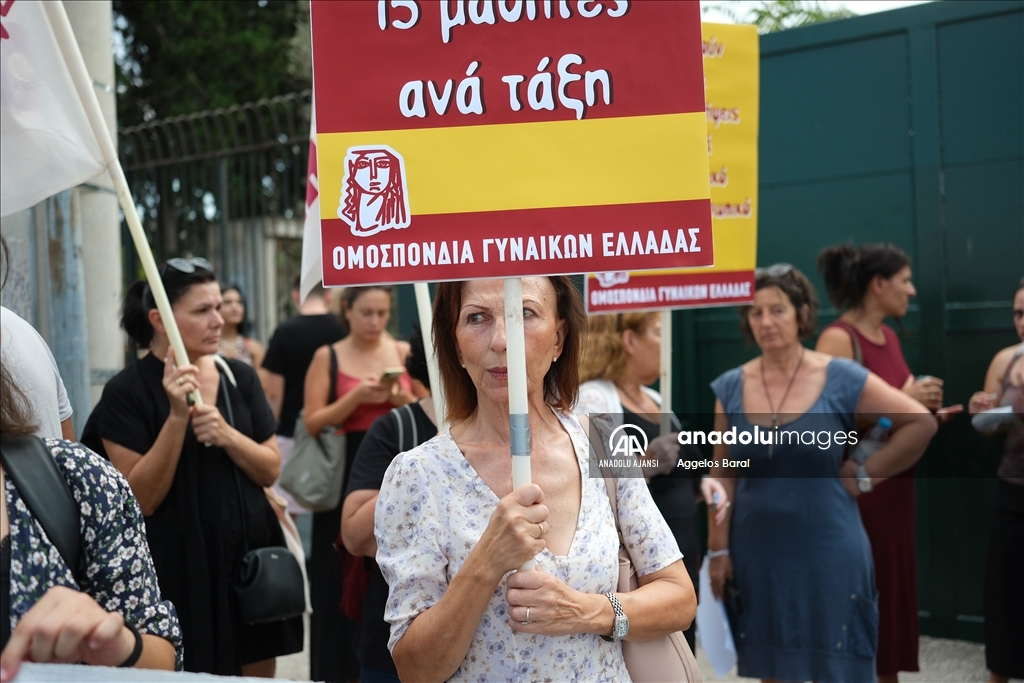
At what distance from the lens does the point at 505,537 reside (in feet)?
6.42

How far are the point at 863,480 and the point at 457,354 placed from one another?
2.27 metres

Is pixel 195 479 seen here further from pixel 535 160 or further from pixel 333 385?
pixel 535 160

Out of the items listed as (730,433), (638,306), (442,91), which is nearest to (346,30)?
(442,91)

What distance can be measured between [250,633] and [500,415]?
6.36 ft

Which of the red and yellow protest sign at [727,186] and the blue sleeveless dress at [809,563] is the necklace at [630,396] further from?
the blue sleeveless dress at [809,563]

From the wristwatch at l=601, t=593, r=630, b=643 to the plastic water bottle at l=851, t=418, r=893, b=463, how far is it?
230cm

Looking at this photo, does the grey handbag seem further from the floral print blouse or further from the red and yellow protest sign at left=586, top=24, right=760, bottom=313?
the floral print blouse

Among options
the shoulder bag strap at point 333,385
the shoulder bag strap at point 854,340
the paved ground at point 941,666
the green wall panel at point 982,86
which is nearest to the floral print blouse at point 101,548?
the shoulder bag strap at point 333,385

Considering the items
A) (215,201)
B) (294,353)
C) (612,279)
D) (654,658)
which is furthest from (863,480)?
(215,201)

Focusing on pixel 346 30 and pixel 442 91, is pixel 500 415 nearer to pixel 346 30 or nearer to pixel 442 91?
pixel 442 91

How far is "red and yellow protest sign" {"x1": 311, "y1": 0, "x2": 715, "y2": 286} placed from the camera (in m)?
2.15

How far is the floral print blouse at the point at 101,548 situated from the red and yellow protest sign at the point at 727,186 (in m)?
2.61

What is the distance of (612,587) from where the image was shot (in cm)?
216

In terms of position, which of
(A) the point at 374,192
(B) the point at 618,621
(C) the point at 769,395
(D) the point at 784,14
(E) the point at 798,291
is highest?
(D) the point at 784,14
